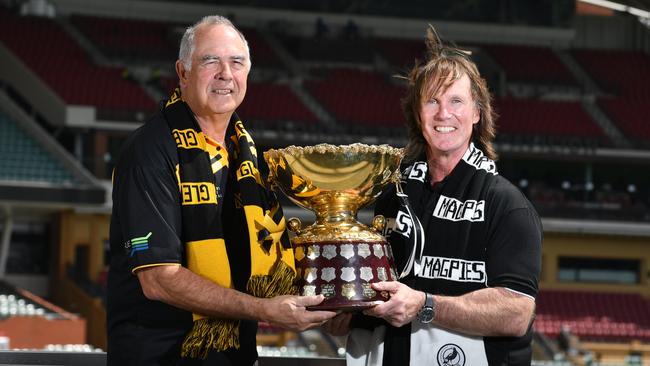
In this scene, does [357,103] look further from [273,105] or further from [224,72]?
[224,72]

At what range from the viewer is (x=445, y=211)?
11.5 ft

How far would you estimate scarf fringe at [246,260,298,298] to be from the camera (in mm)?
3365

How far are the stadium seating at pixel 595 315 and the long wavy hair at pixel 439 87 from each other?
19.5 meters

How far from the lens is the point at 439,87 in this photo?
347cm

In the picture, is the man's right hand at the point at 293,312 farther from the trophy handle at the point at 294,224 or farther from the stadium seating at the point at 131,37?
the stadium seating at the point at 131,37

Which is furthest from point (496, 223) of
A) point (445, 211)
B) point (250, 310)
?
point (250, 310)

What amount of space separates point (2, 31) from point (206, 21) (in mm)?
25223

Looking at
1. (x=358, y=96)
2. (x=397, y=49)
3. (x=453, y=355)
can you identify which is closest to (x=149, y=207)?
(x=453, y=355)

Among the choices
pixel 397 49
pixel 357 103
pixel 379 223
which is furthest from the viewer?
pixel 397 49

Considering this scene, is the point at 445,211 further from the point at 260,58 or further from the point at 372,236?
the point at 260,58

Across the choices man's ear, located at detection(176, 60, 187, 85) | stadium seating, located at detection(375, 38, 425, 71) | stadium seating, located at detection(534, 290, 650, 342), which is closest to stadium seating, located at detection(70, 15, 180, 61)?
stadium seating, located at detection(375, 38, 425, 71)

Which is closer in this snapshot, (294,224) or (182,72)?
(294,224)

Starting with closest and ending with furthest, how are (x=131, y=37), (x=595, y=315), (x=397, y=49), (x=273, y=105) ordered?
1. (x=595, y=315)
2. (x=273, y=105)
3. (x=131, y=37)
4. (x=397, y=49)

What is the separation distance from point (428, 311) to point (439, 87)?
0.61m
